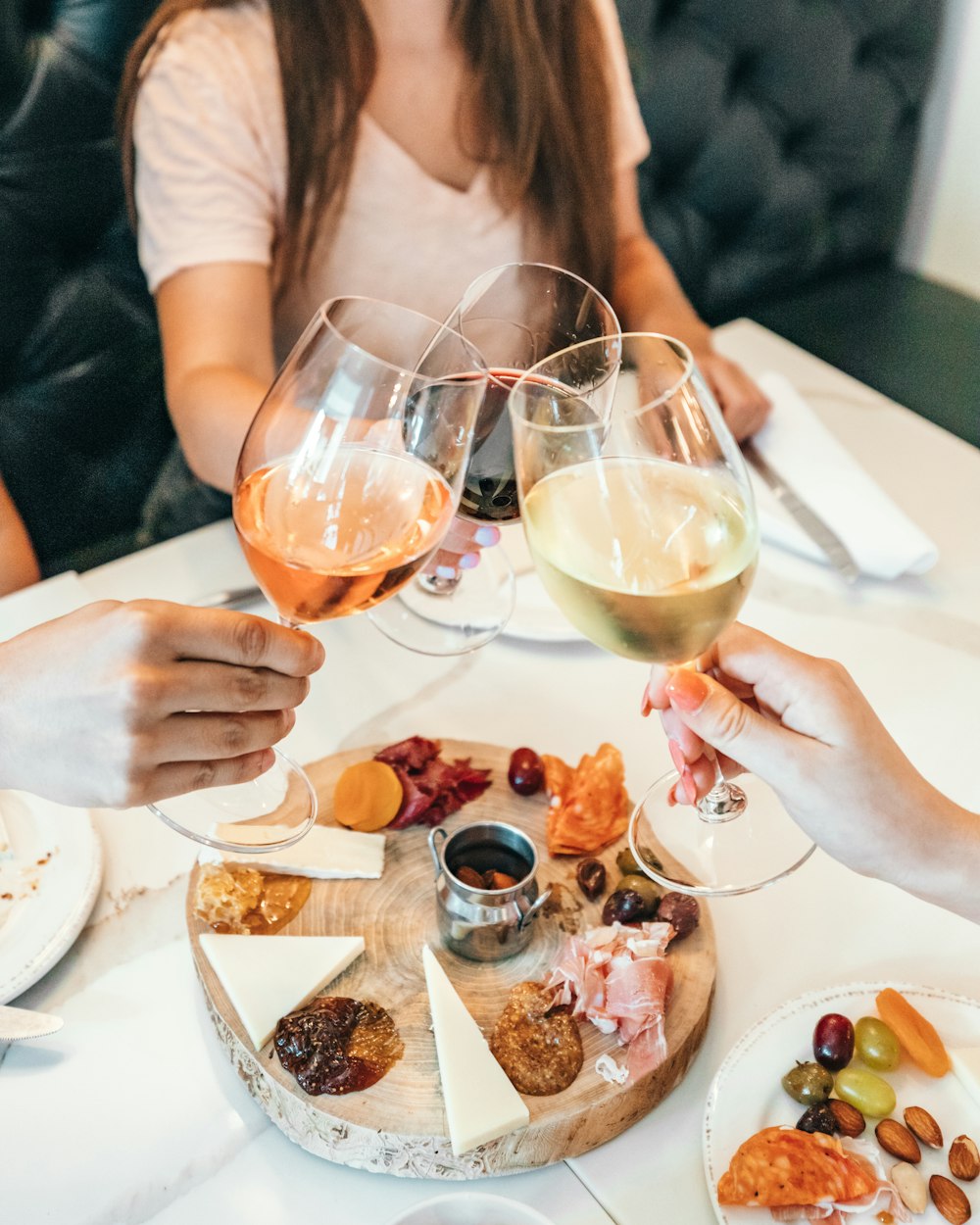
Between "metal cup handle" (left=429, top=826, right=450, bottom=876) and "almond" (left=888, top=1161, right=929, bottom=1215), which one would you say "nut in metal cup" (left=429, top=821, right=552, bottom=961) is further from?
"almond" (left=888, top=1161, right=929, bottom=1215)

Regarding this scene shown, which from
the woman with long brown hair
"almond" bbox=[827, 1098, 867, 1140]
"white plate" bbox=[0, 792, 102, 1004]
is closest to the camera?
"almond" bbox=[827, 1098, 867, 1140]

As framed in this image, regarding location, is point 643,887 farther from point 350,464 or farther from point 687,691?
point 350,464

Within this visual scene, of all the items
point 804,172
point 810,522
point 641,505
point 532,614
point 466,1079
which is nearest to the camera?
point 641,505

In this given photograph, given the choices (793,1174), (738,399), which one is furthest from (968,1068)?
(738,399)

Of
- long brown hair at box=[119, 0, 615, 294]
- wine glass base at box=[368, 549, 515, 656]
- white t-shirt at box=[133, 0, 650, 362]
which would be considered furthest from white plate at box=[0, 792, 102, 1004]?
Answer: long brown hair at box=[119, 0, 615, 294]

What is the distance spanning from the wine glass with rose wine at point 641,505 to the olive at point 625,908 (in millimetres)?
241

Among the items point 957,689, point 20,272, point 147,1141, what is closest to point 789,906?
point 957,689

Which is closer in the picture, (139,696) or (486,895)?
(139,696)

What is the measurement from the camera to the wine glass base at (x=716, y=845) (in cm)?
99

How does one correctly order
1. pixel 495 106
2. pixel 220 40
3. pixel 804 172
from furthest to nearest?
1. pixel 804 172
2. pixel 495 106
3. pixel 220 40

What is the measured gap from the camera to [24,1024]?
88 centimetres

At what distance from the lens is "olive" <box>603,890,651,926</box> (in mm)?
961

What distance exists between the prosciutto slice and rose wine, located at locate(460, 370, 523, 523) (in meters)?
0.37

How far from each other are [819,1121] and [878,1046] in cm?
8
